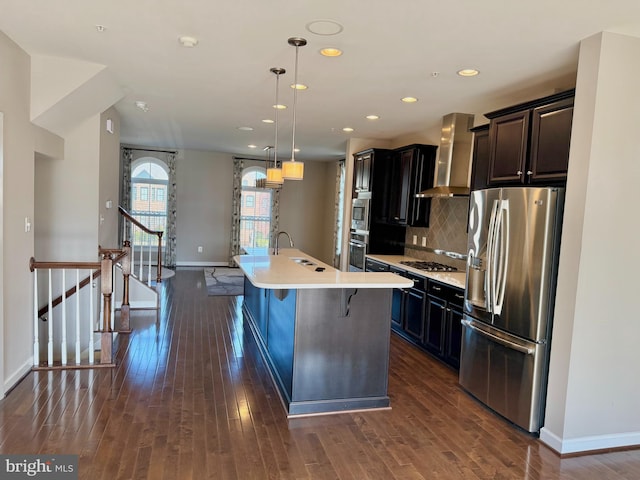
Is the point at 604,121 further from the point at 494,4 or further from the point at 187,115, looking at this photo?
the point at 187,115

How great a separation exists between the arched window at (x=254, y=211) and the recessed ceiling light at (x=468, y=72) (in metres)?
7.64

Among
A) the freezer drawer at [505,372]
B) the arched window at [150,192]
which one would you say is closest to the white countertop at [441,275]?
the freezer drawer at [505,372]

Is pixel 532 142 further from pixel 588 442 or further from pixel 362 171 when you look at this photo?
pixel 362 171

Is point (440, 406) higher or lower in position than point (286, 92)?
lower

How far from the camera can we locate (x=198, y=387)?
11.8 ft

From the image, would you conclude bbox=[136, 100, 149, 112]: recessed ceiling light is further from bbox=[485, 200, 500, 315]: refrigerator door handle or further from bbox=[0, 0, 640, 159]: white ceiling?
bbox=[485, 200, 500, 315]: refrigerator door handle

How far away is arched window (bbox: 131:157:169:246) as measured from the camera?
9.82 m

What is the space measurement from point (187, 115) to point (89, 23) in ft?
9.60

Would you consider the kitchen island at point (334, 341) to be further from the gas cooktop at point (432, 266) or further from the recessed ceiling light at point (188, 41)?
the recessed ceiling light at point (188, 41)

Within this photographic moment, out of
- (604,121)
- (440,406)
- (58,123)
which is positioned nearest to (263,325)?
(440,406)

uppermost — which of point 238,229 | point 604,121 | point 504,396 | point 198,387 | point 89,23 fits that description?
point 89,23

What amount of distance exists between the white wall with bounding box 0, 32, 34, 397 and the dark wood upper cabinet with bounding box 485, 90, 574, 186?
154 inches

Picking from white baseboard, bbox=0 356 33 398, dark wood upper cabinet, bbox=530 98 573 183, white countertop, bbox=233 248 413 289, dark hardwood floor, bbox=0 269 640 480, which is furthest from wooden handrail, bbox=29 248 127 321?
dark wood upper cabinet, bbox=530 98 573 183

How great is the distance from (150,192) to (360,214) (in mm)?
5793
